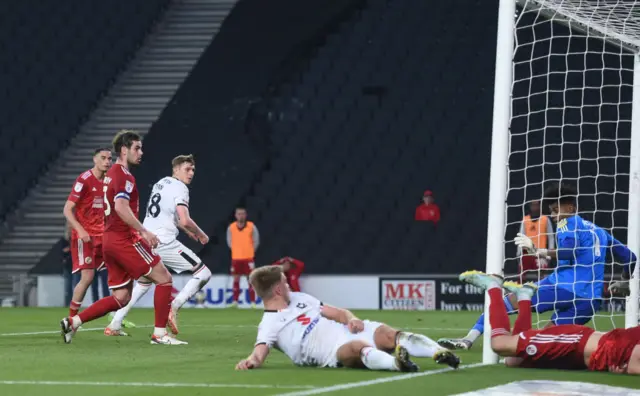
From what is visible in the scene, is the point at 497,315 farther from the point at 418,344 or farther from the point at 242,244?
the point at 242,244

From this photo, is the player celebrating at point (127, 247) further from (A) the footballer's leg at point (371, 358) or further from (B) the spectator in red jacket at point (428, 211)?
(B) the spectator in red jacket at point (428, 211)

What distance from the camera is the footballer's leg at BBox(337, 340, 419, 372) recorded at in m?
7.28

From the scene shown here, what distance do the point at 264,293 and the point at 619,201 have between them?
13.8 metres

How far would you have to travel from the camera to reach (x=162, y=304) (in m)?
10.5

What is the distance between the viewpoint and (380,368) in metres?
7.49

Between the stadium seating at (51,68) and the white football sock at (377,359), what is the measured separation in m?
17.0

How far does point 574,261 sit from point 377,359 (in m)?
2.40

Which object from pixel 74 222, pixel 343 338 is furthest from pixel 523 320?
pixel 74 222

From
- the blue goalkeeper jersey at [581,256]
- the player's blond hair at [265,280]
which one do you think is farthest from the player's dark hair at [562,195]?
the player's blond hair at [265,280]

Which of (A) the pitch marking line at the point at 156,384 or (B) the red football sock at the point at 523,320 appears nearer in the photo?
(A) the pitch marking line at the point at 156,384

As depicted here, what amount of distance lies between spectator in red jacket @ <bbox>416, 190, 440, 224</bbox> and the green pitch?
31.4ft

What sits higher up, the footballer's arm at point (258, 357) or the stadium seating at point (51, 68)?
the stadium seating at point (51, 68)

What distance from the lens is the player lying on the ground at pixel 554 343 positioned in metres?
7.55

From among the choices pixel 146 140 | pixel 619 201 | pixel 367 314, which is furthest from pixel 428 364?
pixel 146 140
